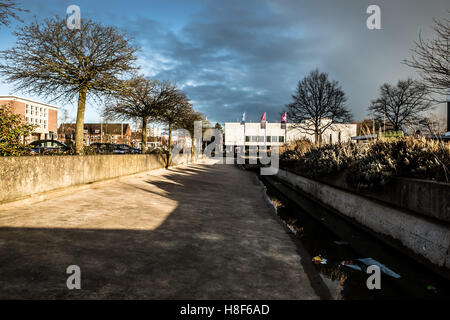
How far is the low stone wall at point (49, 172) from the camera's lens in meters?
6.62

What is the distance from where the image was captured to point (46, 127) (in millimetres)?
68188

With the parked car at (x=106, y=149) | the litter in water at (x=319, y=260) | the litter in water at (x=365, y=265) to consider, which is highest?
the parked car at (x=106, y=149)

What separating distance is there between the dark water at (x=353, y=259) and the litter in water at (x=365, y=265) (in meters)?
0.09

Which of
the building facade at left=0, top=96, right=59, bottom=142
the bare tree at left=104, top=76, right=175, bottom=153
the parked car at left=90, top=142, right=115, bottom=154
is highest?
the building facade at left=0, top=96, right=59, bottom=142

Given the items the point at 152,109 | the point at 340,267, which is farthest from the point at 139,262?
the point at 152,109

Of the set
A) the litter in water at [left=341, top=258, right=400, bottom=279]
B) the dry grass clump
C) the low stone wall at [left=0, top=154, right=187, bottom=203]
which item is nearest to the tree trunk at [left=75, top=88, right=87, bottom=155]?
the low stone wall at [left=0, top=154, right=187, bottom=203]

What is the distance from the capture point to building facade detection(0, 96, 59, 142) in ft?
194

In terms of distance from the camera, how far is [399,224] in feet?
18.2

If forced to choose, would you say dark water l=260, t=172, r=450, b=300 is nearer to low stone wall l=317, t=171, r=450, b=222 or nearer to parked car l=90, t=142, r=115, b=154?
low stone wall l=317, t=171, r=450, b=222

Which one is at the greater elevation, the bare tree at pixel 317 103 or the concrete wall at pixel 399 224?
the bare tree at pixel 317 103

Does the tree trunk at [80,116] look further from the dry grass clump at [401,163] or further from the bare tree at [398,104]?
the bare tree at [398,104]

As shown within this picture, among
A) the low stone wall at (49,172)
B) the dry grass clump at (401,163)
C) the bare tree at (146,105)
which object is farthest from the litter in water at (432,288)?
the bare tree at (146,105)

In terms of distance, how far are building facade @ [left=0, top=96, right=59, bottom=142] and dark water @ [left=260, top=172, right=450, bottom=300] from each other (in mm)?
63493

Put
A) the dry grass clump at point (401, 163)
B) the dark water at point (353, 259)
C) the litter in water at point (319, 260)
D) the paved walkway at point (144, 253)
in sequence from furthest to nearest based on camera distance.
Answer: the dry grass clump at point (401, 163), the litter in water at point (319, 260), the dark water at point (353, 259), the paved walkway at point (144, 253)
